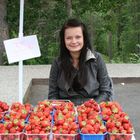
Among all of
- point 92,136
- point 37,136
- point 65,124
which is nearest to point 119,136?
point 92,136

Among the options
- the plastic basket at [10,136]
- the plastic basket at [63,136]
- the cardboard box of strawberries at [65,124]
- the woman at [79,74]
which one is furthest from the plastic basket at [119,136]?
the woman at [79,74]

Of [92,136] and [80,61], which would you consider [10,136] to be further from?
[80,61]

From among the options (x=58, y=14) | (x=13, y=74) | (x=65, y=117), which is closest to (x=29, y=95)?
(x=13, y=74)

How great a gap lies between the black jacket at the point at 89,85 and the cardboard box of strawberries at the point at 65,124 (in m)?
0.76

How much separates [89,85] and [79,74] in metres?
0.13

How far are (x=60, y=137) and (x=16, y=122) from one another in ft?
0.90

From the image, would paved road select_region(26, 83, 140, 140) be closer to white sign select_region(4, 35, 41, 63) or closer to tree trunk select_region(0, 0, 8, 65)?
white sign select_region(4, 35, 41, 63)

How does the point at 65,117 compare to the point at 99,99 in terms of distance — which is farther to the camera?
the point at 99,99

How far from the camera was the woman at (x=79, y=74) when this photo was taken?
336cm

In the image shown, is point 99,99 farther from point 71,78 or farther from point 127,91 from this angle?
point 127,91

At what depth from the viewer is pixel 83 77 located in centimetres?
336

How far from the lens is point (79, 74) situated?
3.37 m

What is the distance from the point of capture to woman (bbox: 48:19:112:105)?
Answer: 132 inches

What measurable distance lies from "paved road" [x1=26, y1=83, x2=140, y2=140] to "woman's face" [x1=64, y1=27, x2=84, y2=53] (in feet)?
9.32
